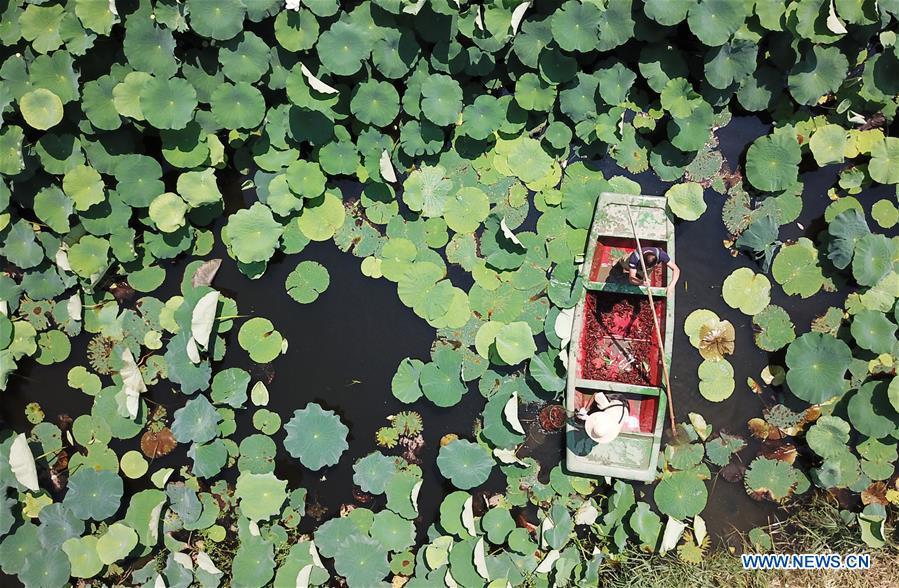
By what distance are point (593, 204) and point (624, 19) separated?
1.04 meters

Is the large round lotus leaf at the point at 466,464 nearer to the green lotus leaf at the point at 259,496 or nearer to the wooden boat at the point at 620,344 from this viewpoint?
the wooden boat at the point at 620,344

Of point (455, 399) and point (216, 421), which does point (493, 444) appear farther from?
point (216, 421)

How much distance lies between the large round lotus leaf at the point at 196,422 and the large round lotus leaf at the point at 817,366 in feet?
11.7

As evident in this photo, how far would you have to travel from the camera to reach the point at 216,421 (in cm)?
360

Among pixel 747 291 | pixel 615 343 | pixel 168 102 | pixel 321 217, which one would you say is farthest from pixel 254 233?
pixel 747 291

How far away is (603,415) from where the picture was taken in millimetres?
3189

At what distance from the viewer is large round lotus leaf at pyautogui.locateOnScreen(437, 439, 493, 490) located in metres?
3.55

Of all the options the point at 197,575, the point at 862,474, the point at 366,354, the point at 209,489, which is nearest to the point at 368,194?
the point at 366,354

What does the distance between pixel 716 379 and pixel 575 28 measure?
2259 mm

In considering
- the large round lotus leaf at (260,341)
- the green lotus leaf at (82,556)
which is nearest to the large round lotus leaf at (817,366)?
the large round lotus leaf at (260,341)

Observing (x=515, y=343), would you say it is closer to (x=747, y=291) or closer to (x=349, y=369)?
(x=349, y=369)

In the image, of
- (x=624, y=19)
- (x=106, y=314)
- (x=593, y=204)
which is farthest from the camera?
(x=106, y=314)

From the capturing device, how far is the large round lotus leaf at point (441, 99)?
332 cm

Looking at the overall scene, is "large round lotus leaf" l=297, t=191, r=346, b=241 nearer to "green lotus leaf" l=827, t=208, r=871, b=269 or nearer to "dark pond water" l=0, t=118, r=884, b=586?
"dark pond water" l=0, t=118, r=884, b=586
